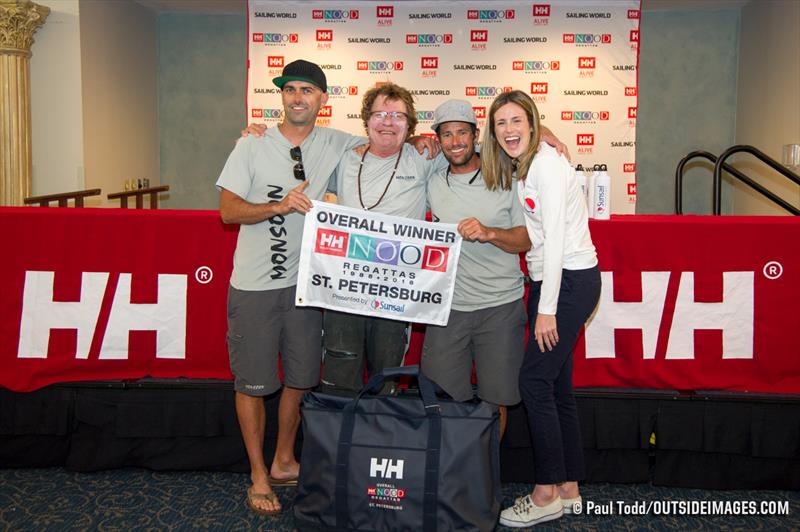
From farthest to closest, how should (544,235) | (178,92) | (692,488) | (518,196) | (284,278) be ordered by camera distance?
(178,92)
(692,488)
(284,278)
(518,196)
(544,235)

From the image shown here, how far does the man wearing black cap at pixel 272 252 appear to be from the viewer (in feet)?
8.66

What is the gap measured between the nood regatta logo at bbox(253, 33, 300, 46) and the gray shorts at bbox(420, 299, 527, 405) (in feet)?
18.3

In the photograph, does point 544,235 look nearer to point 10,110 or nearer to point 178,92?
point 10,110

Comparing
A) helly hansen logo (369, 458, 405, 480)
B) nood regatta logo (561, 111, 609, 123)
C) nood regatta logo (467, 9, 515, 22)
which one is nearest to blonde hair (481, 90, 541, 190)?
helly hansen logo (369, 458, 405, 480)

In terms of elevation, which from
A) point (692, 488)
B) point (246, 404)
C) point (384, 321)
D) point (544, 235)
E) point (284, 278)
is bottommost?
point (692, 488)

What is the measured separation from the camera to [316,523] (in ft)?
7.86

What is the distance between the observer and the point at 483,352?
2.59 meters

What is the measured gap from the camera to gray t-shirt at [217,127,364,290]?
263cm

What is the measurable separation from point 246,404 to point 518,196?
52.1 inches

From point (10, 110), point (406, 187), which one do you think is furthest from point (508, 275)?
point (10, 110)

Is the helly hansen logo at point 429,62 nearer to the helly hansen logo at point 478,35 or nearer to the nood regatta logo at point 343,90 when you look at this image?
the helly hansen logo at point 478,35

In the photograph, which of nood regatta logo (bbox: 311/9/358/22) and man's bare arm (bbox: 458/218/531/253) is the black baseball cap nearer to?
man's bare arm (bbox: 458/218/531/253)

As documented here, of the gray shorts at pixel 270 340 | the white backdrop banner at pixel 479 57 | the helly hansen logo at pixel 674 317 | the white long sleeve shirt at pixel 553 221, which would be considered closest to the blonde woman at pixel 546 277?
the white long sleeve shirt at pixel 553 221

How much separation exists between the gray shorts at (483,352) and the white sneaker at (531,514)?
1.29 ft
